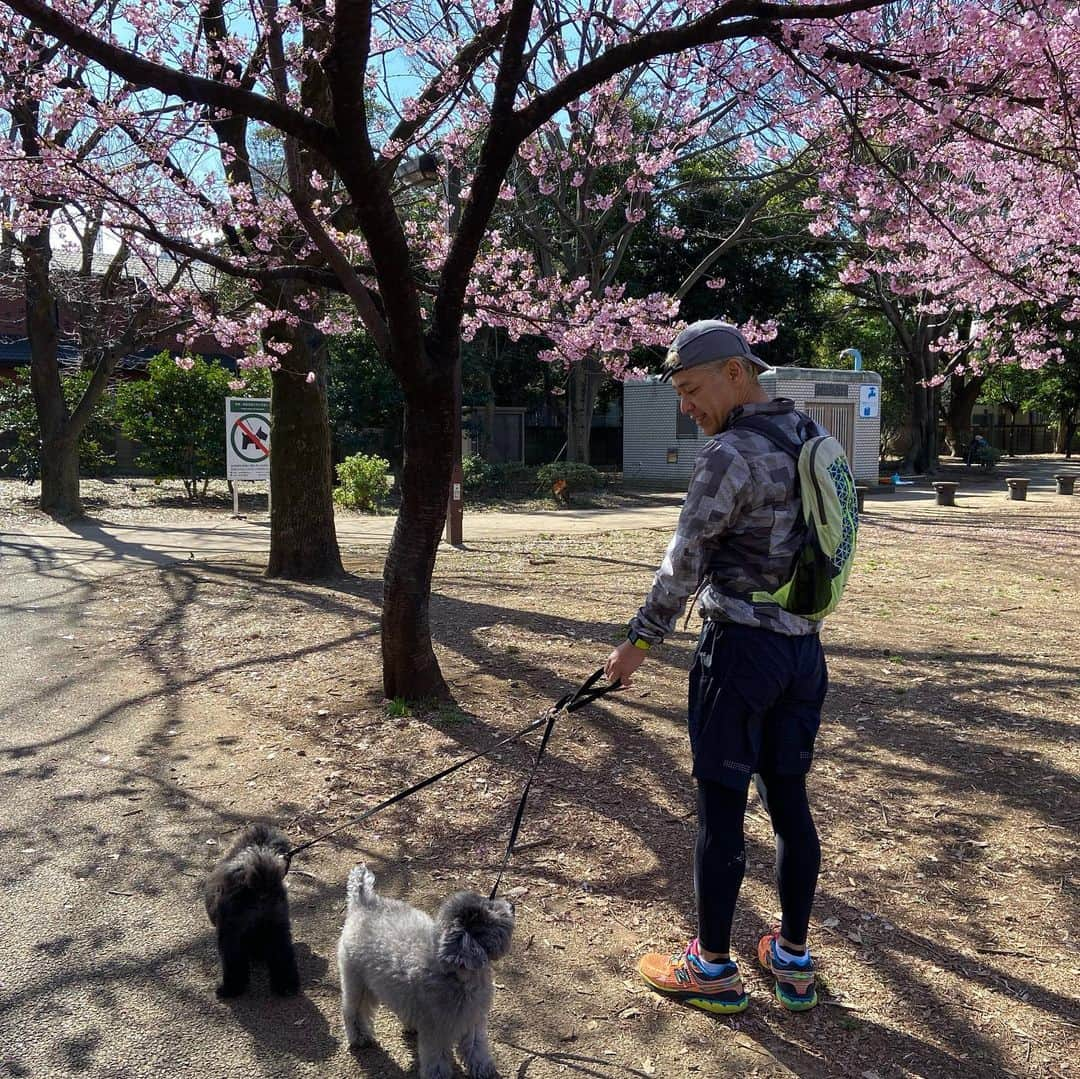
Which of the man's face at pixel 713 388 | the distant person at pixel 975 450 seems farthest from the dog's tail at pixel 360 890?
the distant person at pixel 975 450

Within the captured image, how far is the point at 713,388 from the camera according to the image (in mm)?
2459

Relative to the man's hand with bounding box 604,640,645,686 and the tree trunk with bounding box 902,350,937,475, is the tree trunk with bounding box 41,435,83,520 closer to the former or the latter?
the man's hand with bounding box 604,640,645,686

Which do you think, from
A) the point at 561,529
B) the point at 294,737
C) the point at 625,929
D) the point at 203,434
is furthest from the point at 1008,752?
the point at 203,434

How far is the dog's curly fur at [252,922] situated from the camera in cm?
268

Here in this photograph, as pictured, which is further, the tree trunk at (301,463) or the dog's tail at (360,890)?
the tree trunk at (301,463)

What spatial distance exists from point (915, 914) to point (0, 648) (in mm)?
6362

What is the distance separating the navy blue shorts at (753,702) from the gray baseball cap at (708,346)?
717 mm

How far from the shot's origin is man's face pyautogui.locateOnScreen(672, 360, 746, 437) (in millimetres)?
2438

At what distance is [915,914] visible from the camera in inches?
124

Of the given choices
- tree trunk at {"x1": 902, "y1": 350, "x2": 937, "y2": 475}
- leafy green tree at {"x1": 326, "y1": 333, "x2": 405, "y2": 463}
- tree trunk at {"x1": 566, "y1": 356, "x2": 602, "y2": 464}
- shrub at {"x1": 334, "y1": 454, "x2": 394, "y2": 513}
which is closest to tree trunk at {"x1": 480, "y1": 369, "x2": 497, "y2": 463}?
tree trunk at {"x1": 566, "y1": 356, "x2": 602, "y2": 464}

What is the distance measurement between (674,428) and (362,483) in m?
11.8

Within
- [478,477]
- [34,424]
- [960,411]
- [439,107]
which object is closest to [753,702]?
[439,107]

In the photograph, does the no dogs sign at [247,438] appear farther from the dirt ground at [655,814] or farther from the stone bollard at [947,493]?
the stone bollard at [947,493]

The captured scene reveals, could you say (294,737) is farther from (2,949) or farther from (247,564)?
(247,564)
